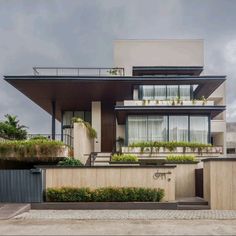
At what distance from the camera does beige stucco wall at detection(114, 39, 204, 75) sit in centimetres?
3500

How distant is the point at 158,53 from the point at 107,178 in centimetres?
1992

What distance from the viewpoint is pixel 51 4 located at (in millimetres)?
17156

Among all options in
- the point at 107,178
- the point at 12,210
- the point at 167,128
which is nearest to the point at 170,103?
the point at 167,128

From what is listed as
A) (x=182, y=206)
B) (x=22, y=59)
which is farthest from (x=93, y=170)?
(x=22, y=59)

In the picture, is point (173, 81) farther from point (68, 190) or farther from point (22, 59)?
point (68, 190)

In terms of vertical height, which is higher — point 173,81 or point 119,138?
point 173,81

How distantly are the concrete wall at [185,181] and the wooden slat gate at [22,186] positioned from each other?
7183mm

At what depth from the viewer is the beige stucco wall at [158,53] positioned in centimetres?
3500

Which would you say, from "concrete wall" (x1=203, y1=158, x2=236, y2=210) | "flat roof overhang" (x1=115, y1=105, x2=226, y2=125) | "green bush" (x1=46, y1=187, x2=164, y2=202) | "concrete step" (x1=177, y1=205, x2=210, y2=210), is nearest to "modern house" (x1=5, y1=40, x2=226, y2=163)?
"flat roof overhang" (x1=115, y1=105, x2=226, y2=125)

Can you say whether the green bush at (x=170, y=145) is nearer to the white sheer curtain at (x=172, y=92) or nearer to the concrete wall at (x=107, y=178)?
the white sheer curtain at (x=172, y=92)

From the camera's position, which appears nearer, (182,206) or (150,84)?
(182,206)

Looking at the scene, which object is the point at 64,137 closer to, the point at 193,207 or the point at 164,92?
the point at 164,92

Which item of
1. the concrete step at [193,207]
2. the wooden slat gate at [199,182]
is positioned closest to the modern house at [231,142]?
the wooden slat gate at [199,182]

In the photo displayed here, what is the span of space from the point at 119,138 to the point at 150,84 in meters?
4.96
